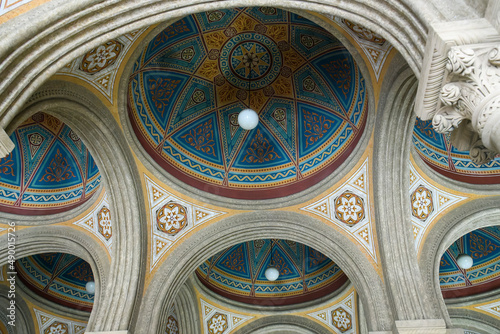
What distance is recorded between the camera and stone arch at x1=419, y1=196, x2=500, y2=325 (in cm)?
699

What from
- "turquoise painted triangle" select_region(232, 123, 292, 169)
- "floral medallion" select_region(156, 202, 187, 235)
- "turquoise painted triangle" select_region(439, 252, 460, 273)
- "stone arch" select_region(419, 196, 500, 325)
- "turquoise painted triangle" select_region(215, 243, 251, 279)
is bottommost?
"stone arch" select_region(419, 196, 500, 325)

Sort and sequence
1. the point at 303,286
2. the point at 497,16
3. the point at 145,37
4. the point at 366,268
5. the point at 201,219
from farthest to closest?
1. the point at 303,286
2. the point at 201,219
3. the point at 366,268
4. the point at 145,37
5. the point at 497,16

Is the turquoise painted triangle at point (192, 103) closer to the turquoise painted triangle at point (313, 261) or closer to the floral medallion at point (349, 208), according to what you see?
the floral medallion at point (349, 208)

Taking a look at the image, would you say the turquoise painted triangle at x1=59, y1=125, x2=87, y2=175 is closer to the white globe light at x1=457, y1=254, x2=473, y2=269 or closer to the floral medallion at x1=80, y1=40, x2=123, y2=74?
the floral medallion at x1=80, y1=40, x2=123, y2=74

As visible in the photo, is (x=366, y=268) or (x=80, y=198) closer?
(x=366, y=268)

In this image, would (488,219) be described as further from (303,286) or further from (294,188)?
(303,286)

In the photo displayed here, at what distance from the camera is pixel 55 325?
33.6 feet

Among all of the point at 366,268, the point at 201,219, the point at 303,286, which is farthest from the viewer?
the point at 303,286

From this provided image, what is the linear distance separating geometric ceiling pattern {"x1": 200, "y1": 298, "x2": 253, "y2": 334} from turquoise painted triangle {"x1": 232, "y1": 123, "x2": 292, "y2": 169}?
394cm

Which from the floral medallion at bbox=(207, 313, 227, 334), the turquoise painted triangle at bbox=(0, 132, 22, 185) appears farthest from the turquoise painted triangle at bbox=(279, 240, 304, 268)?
the turquoise painted triangle at bbox=(0, 132, 22, 185)

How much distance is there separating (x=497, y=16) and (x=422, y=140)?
5.69 meters

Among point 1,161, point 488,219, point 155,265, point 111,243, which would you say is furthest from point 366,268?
point 1,161

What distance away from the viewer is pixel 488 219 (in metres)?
7.63

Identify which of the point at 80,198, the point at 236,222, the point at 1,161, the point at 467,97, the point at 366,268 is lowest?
the point at 467,97
